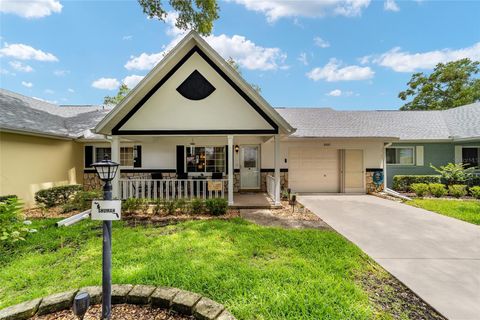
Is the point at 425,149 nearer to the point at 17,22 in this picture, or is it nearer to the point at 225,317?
the point at 225,317

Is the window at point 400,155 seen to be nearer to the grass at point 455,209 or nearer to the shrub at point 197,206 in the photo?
the grass at point 455,209

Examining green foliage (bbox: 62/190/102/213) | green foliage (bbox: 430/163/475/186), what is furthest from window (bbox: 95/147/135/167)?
green foliage (bbox: 430/163/475/186)

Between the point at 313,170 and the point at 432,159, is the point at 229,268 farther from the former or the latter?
the point at 432,159

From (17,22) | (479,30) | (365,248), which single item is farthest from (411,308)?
(479,30)

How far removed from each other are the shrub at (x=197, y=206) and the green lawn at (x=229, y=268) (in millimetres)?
1900

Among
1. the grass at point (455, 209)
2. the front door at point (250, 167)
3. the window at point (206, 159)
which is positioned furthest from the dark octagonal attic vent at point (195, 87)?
the grass at point (455, 209)

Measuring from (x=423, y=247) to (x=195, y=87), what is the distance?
26.8 ft

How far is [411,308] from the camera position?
2.87 metres

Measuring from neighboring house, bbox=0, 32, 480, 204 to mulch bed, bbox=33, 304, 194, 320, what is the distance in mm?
5651

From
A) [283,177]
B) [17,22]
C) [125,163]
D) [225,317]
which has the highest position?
[17,22]

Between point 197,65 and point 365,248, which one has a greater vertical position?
point 197,65

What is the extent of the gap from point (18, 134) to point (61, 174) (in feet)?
8.43

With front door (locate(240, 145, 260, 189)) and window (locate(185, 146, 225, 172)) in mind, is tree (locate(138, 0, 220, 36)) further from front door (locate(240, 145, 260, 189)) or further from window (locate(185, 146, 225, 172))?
front door (locate(240, 145, 260, 189))

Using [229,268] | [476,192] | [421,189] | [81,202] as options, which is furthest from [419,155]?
[81,202]
